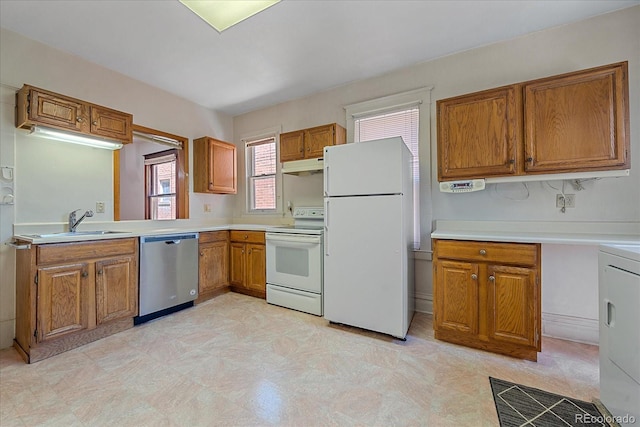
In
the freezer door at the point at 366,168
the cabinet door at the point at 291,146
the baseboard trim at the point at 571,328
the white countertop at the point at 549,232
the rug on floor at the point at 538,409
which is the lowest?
the rug on floor at the point at 538,409

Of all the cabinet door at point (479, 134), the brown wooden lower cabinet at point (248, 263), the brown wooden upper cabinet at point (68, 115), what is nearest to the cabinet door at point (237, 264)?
the brown wooden lower cabinet at point (248, 263)

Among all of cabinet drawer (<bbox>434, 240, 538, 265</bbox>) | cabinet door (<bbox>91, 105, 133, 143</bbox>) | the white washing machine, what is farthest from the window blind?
cabinet door (<bbox>91, 105, 133, 143</bbox>)

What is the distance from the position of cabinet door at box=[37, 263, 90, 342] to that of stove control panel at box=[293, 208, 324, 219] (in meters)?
2.12

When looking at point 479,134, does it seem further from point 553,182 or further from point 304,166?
point 304,166

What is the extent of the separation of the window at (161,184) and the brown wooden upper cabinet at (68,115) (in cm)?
113

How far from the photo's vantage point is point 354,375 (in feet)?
6.13

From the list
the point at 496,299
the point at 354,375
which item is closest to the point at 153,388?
the point at 354,375

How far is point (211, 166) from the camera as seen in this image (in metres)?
3.87

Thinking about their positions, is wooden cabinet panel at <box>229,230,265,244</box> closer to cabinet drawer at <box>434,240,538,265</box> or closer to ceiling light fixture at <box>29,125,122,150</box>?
ceiling light fixture at <box>29,125,122,150</box>

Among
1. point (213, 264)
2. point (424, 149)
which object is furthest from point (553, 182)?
point (213, 264)

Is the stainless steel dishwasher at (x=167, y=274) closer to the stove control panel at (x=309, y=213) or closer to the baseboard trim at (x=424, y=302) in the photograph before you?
the stove control panel at (x=309, y=213)

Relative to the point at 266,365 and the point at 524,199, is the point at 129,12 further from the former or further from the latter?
the point at 524,199

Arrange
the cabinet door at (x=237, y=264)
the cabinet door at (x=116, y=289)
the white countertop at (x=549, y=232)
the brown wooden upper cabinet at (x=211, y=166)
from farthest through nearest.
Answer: the brown wooden upper cabinet at (x=211, y=166), the cabinet door at (x=237, y=264), the cabinet door at (x=116, y=289), the white countertop at (x=549, y=232)

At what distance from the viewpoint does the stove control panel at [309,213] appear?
3287mm
